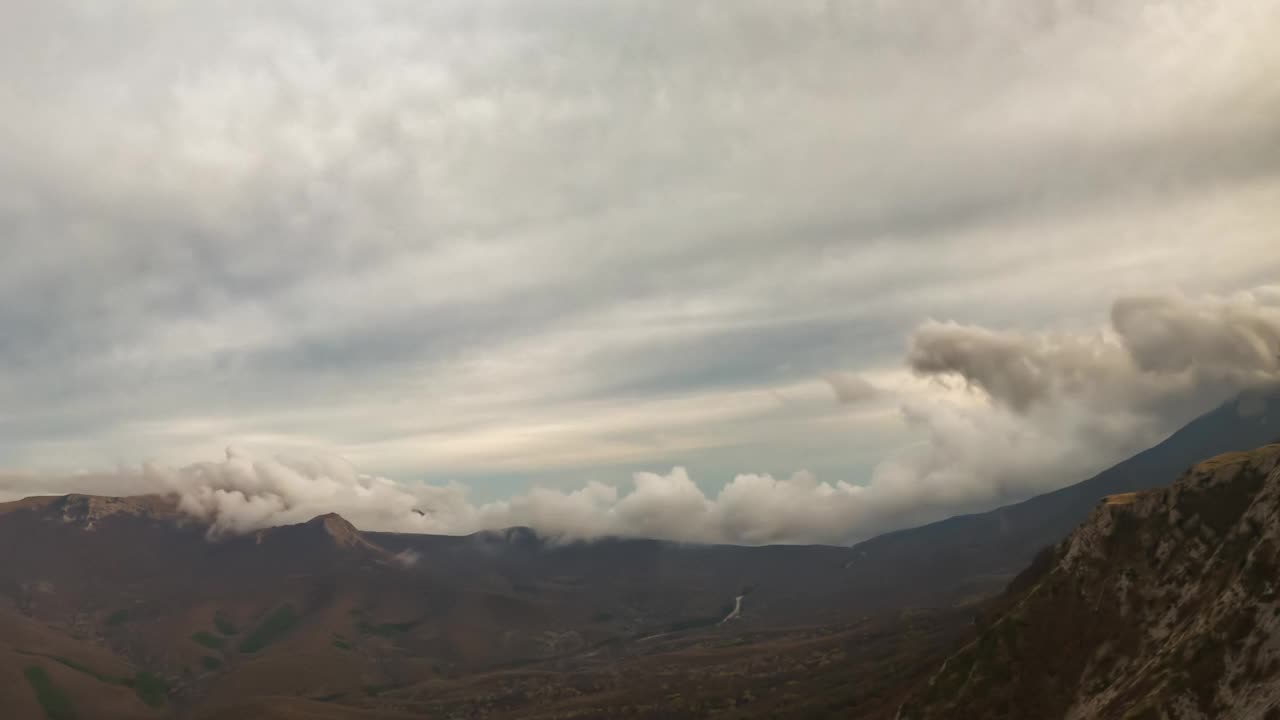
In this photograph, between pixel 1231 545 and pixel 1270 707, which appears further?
pixel 1231 545

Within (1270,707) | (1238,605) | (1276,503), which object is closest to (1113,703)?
(1238,605)

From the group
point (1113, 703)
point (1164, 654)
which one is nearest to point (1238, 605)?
point (1164, 654)

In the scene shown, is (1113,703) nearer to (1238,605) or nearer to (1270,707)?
(1238,605)

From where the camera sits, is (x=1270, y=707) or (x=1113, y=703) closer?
(x=1270, y=707)

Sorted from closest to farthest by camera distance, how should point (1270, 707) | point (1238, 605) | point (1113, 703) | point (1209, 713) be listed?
point (1270, 707) < point (1209, 713) < point (1238, 605) < point (1113, 703)

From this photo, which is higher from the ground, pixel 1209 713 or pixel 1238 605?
pixel 1238 605

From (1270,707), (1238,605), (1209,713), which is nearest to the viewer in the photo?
(1270,707)

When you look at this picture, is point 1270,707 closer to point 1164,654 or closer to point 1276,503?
point 1164,654

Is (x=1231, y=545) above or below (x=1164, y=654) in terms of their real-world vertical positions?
above

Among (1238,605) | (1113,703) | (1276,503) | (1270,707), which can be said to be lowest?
(1113,703)
